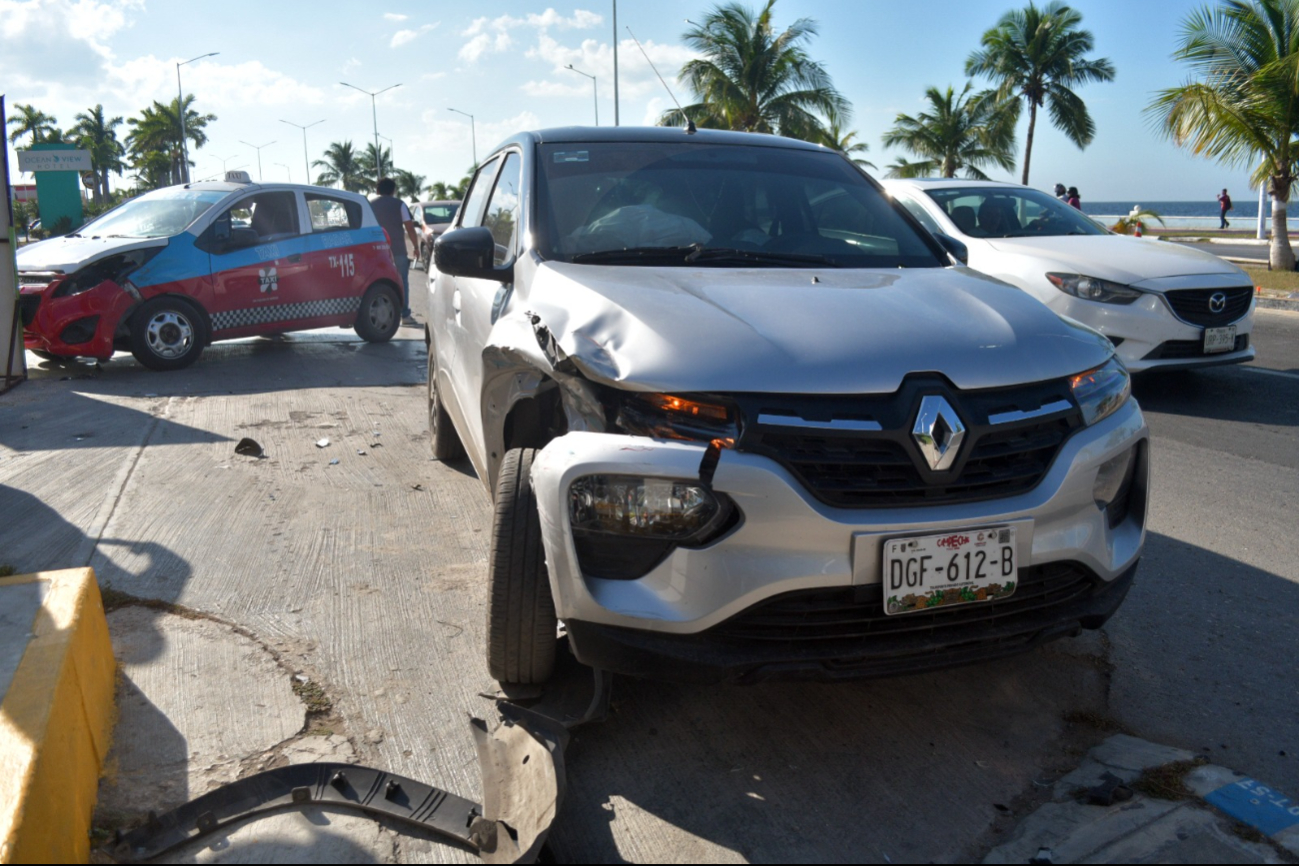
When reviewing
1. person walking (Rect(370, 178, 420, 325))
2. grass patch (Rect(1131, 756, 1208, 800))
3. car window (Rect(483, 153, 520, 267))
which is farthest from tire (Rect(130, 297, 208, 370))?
grass patch (Rect(1131, 756, 1208, 800))

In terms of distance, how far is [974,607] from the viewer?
8.29ft

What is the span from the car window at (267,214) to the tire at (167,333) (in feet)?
3.29

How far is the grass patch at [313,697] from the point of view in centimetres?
295

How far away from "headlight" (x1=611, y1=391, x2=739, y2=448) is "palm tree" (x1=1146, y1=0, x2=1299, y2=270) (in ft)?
56.5

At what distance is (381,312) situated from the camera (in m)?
11.0

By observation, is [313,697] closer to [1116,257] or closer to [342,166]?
[1116,257]

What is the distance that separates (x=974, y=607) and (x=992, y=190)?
22.8 ft

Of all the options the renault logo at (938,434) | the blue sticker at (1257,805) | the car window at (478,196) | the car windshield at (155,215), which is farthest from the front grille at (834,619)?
the car windshield at (155,215)

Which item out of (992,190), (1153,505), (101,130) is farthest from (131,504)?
(101,130)

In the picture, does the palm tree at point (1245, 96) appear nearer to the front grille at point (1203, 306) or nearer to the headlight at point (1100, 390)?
the front grille at point (1203, 306)

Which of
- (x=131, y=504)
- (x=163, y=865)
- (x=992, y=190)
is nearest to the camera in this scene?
(x=163, y=865)

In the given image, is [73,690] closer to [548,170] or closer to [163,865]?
[163,865]

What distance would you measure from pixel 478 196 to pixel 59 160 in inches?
1228

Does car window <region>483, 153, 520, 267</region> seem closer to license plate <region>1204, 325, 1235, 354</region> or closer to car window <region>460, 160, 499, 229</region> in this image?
car window <region>460, 160, 499, 229</region>
